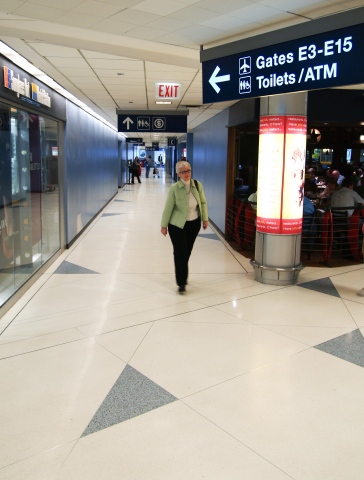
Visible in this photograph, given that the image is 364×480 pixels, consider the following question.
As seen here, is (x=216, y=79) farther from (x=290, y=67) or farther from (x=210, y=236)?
(x=210, y=236)

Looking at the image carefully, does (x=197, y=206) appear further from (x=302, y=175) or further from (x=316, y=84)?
(x=316, y=84)

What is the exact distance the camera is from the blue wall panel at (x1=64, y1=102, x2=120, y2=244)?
8.12m

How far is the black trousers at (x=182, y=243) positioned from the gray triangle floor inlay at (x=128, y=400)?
214 centimetres

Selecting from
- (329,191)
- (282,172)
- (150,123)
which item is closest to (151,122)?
(150,123)

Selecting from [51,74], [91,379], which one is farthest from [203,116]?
[91,379]

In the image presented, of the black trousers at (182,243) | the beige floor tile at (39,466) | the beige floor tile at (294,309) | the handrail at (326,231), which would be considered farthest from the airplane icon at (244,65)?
the beige floor tile at (39,466)

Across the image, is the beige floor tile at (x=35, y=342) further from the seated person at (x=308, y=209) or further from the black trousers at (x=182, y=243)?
the seated person at (x=308, y=209)

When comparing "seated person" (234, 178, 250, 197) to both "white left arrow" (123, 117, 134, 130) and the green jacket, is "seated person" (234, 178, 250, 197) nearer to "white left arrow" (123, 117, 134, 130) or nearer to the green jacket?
"white left arrow" (123, 117, 134, 130)

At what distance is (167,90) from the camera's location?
702 cm

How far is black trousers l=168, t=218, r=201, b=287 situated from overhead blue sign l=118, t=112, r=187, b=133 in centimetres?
565

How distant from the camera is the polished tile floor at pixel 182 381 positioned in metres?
2.43

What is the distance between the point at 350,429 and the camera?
8.96 ft

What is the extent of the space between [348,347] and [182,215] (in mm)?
2345

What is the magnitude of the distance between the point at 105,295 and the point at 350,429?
10.8 feet
